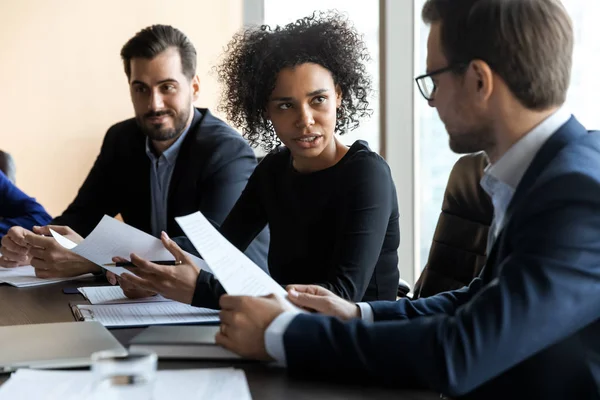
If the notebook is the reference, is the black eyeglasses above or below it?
above

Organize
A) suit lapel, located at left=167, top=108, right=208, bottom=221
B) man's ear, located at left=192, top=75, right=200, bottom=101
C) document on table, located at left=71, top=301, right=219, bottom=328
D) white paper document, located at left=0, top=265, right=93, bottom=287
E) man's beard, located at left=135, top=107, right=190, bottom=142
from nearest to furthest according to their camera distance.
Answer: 1. document on table, located at left=71, top=301, right=219, bottom=328
2. white paper document, located at left=0, top=265, right=93, bottom=287
3. suit lapel, located at left=167, top=108, right=208, bottom=221
4. man's beard, located at left=135, top=107, right=190, bottom=142
5. man's ear, located at left=192, top=75, right=200, bottom=101

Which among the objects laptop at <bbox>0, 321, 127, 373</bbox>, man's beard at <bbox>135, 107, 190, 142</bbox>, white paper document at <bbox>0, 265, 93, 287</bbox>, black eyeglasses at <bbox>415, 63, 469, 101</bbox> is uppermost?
black eyeglasses at <bbox>415, 63, 469, 101</bbox>

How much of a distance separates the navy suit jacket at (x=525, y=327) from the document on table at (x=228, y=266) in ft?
0.68

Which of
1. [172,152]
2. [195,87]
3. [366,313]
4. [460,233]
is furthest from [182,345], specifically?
[195,87]

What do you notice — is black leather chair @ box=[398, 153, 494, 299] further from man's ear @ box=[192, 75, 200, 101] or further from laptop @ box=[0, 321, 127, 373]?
man's ear @ box=[192, 75, 200, 101]

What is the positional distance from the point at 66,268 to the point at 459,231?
1075 mm

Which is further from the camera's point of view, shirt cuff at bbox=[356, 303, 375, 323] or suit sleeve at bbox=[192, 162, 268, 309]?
suit sleeve at bbox=[192, 162, 268, 309]

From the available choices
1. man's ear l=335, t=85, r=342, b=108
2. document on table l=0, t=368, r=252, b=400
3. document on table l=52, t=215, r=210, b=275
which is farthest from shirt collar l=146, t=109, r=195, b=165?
document on table l=0, t=368, r=252, b=400

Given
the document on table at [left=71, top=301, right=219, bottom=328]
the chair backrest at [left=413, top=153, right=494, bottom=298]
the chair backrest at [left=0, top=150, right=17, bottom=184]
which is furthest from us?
the chair backrest at [left=0, top=150, right=17, bottom=184]

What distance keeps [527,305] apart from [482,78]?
1.21ft

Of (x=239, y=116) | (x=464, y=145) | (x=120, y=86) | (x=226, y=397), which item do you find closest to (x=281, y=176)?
(x=239, y=116)

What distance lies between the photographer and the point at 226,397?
102 cm

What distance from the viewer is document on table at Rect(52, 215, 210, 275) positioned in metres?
1.79

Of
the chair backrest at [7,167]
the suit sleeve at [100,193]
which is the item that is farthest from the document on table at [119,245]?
the chair backrest at [7,167]
